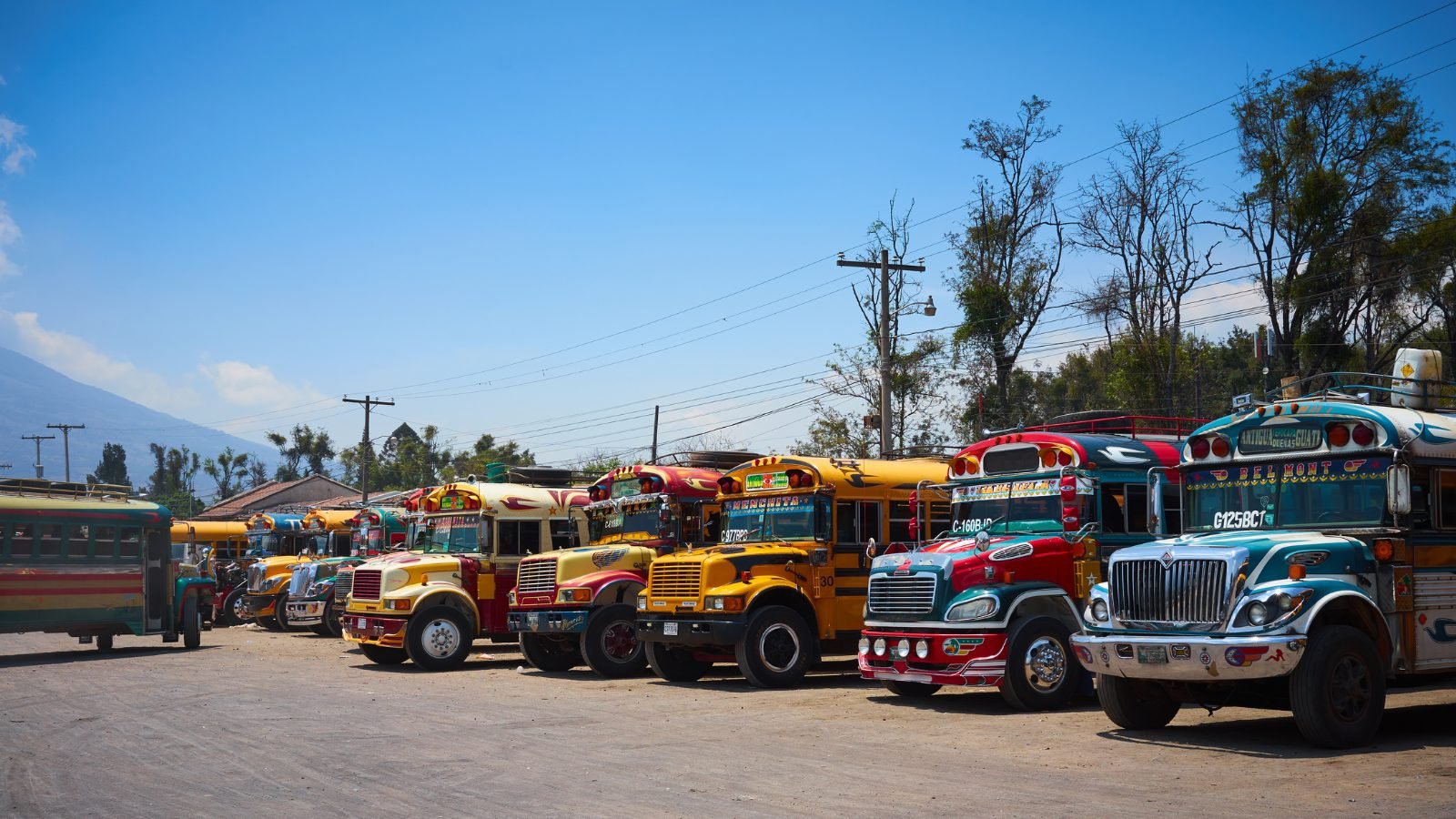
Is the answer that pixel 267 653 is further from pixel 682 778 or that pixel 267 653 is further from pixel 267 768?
pixel 682 778

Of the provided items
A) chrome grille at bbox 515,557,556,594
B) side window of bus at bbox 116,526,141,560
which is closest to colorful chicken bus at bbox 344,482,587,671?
chrome grille at bbox 515,557,556,594

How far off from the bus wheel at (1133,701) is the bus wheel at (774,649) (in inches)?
229

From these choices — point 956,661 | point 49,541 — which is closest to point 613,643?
point 956,661

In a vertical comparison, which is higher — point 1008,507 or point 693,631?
point 1008,507

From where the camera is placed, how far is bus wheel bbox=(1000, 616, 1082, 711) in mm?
13922

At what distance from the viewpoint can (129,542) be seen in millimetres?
25594

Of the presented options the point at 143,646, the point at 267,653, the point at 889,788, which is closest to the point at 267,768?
the point at 889,788

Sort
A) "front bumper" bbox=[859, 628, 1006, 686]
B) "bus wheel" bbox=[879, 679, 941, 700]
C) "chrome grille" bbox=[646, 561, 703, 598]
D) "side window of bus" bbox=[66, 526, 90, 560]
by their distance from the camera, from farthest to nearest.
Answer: "side window of bus" bbox=[66, 526, 90, 560]
"chrome grille" bbox=[646, 561, 703, 598]
"bus wheel" bbox=[879, 679, 941, 700]
"front bumper" bbox=[859, 628, 1006, 686]

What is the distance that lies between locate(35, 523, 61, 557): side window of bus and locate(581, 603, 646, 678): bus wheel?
1154 cm

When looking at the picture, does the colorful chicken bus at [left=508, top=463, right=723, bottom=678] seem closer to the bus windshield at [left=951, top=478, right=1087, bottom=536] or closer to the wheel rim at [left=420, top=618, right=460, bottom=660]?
the wheel rim at [left=420, top=618, right=460, bottom=660]

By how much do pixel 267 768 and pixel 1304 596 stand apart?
858cm

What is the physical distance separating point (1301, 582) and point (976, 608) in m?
3.92

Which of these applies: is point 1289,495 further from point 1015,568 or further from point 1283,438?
point 1015,568

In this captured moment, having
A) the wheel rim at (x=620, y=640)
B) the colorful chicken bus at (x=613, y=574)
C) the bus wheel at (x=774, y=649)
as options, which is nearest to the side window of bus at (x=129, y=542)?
the colorful chicken bus at (x=613, y=574)
